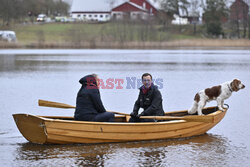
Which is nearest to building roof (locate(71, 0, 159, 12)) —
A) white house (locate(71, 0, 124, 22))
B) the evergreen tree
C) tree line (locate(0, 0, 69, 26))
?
white house (locate(71, 0, 124, 22))

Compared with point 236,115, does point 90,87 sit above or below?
above

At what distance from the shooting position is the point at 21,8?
241 feet

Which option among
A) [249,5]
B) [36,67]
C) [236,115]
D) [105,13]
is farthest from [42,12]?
[236,115]

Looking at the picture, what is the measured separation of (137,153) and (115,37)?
47.8 m

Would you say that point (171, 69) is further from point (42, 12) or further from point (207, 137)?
point (42, 12)

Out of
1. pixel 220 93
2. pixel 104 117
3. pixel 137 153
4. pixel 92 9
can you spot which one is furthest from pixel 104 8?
pixel 137 153

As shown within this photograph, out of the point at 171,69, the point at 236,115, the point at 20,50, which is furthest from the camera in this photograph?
the point at 20,50

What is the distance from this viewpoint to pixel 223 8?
77.3 meters

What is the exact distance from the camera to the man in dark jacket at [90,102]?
32.9ft

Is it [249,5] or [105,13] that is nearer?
[249,5]

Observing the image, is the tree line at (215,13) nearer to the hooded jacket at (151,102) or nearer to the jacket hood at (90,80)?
the hooded jacket at (151,102)

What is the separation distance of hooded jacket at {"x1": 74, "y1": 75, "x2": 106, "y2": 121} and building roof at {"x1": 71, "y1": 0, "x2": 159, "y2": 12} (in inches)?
3227

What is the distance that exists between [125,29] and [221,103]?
49.7 m

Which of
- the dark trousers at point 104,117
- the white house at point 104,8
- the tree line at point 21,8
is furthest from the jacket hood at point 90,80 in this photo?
the white house at point 104,8
